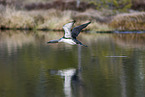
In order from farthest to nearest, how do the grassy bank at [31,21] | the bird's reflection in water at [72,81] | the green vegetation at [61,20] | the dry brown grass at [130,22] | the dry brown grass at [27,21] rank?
the dry brown grass at [27,21]
the grassy bank at [31,21]
the green vegetation at [61,20]
the dry brown grass at [130,22]
the bird's reflection in water at [72,81]

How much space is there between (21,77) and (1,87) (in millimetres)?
1395

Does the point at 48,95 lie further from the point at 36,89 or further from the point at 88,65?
the point at 88,65

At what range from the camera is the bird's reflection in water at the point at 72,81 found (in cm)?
751

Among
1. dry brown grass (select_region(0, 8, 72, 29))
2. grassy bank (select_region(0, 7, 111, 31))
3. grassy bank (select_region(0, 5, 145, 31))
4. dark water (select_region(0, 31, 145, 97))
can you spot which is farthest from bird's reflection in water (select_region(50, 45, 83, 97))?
dry brown grass (select_region(0, 8, 72, 29))

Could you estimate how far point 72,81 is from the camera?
8.78 m

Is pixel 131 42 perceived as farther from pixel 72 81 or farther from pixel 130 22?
pixel 72 81

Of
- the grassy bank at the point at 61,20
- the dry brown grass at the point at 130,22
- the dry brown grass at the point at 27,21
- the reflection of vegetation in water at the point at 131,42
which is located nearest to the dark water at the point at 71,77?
the reflection of vegetation in water at the point at 131,42

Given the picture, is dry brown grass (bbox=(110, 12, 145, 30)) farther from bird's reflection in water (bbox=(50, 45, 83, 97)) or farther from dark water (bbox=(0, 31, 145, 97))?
bird's reflection in water (bbox=(50, 45, 83, 97))

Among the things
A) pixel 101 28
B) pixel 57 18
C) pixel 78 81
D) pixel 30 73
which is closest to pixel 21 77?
pixel 30 73

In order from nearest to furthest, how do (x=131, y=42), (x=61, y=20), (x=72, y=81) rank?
(x=72, y=81)
(x=131, y=42)
(x=61, y=20)

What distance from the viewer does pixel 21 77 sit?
935 cm

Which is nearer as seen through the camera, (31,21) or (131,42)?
(131,42)

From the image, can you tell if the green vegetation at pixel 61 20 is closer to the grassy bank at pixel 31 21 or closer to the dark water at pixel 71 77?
the grassy bank at pixel 31 21

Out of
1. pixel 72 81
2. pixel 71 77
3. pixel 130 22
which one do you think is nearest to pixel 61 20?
pixel 130 22
